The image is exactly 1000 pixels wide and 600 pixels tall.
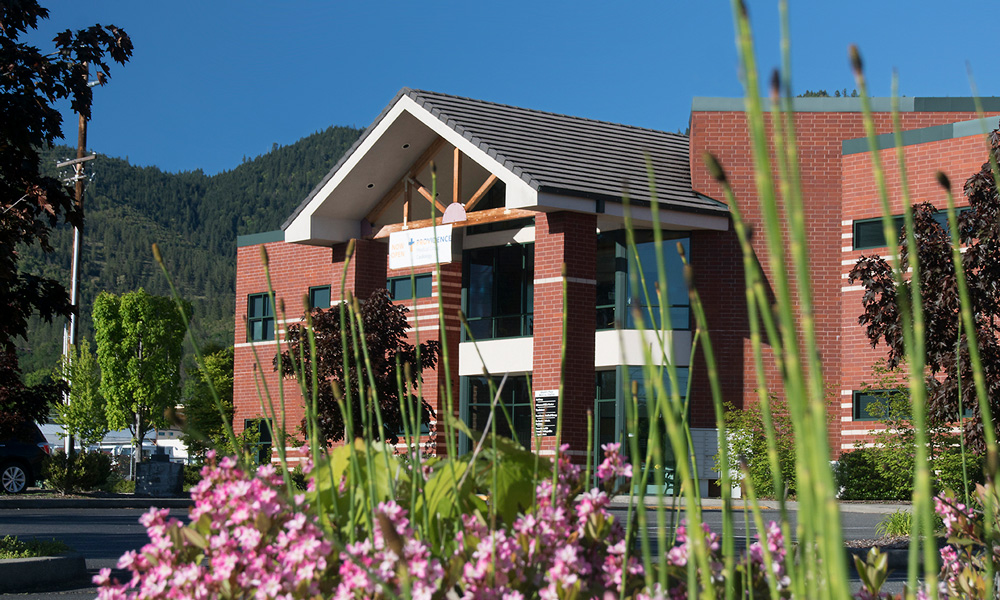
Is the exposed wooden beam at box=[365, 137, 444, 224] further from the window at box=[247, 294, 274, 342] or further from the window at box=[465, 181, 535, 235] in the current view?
the window at box=[247, 294, 274, 342]

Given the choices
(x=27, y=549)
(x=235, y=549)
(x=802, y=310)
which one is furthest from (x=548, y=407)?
(x=802, y=310)

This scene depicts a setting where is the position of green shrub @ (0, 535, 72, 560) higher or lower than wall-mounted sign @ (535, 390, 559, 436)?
lower

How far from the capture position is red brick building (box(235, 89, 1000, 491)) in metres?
21.5

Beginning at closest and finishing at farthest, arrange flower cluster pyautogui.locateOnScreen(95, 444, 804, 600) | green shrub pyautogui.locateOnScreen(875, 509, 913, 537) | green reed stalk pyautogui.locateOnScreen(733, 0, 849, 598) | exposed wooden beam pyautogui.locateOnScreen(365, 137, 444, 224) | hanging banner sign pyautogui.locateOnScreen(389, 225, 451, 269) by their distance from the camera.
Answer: green reed stalk pyautogui.locateOnScreen(733, 0, 849, 598)
flower cluster pyautogui.locateOnScreen(95, 444, 804, 600)
green shrub pyautogui.locateOnScreen(875, 509, 913, 537)
hanging banner sign pyautogui.locateOnScreen(389, 225, 451, 269)
exposed wooden beam pyautogui.locateOnScreen(365, 137, 444, 224)

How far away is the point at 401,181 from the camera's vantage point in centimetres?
2509

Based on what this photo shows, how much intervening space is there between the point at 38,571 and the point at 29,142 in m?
4.46

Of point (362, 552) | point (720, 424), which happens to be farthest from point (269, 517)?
point (720, 424)

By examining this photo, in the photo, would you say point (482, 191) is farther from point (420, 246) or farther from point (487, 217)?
point (420, 246)

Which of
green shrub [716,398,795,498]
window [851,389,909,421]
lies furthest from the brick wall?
green shrub [716,398,795,498]

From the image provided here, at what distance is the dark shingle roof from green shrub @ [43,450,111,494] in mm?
12327

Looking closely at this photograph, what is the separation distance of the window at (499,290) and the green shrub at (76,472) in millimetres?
9815

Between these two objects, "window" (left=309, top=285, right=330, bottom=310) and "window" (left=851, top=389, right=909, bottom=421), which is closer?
"window" (left=851, top=389, right=909, bottom=421)

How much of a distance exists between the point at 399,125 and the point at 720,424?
22.2m

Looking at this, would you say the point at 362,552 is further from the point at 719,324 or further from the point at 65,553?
the point at 719,324
